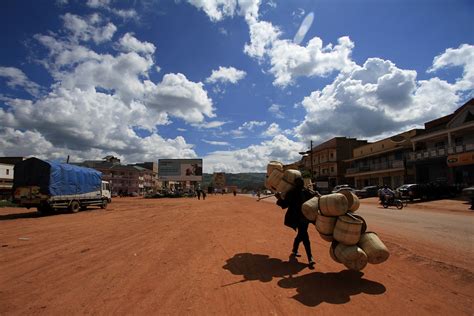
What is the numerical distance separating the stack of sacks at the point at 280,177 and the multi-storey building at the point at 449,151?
98.8ft

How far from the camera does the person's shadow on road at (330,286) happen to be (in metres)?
4.41

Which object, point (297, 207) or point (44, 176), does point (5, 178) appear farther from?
point (297, 207)

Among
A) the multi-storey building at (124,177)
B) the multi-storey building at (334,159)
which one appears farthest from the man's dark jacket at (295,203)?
the multi-storey building at (124,177)

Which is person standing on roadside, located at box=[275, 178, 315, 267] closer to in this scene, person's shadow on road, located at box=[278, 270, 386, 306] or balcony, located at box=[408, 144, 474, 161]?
person's shadow on road, located at box=[278, 270, 386, 306]

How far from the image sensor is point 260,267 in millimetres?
6074

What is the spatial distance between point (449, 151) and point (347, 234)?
34.4 m

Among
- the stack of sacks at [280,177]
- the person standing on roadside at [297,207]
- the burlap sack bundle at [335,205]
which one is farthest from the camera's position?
the stack of sacks at [280,177]

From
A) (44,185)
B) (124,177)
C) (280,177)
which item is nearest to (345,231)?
(280,177)

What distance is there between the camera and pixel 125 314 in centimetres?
398

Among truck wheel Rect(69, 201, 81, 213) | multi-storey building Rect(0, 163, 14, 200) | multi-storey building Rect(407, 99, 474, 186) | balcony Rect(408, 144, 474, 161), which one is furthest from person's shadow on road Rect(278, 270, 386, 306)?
multi-storey building Rect(0, 163, 14, 200)

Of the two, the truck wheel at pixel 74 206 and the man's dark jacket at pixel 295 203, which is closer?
the man's dark jacket at pixel 295 203

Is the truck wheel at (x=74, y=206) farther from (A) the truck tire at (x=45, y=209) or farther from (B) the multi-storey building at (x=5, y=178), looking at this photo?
(B) the multi-storey building at (x=5, y=178)

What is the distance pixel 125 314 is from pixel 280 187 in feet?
12.6

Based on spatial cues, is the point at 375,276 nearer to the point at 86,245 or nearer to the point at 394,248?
the point at 394,248
